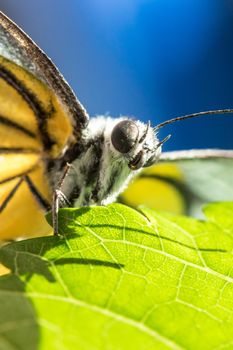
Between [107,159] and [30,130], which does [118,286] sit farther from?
[30,130]

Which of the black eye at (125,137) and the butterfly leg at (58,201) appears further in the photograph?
the black eye at (125,137)

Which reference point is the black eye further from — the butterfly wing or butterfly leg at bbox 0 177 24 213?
butterfly leg at bbox 0 177 24 213

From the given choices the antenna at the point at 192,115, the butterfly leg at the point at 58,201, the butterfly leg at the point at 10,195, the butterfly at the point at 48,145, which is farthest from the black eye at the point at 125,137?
the butterfly leg at the point at 10,195

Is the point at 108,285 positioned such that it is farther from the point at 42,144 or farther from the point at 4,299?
the point at 42,144

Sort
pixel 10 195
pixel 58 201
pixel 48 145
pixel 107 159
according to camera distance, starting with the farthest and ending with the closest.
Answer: pixel 10 195
pixel 48 145
pixel 107 159
pixel 58 201

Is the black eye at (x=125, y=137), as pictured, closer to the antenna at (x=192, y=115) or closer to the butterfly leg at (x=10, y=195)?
the antenna at (x=192, y=115)

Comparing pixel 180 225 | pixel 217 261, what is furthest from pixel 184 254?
pixel 180 225

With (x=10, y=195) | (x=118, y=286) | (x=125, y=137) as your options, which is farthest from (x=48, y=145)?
(x=118, y=286)
